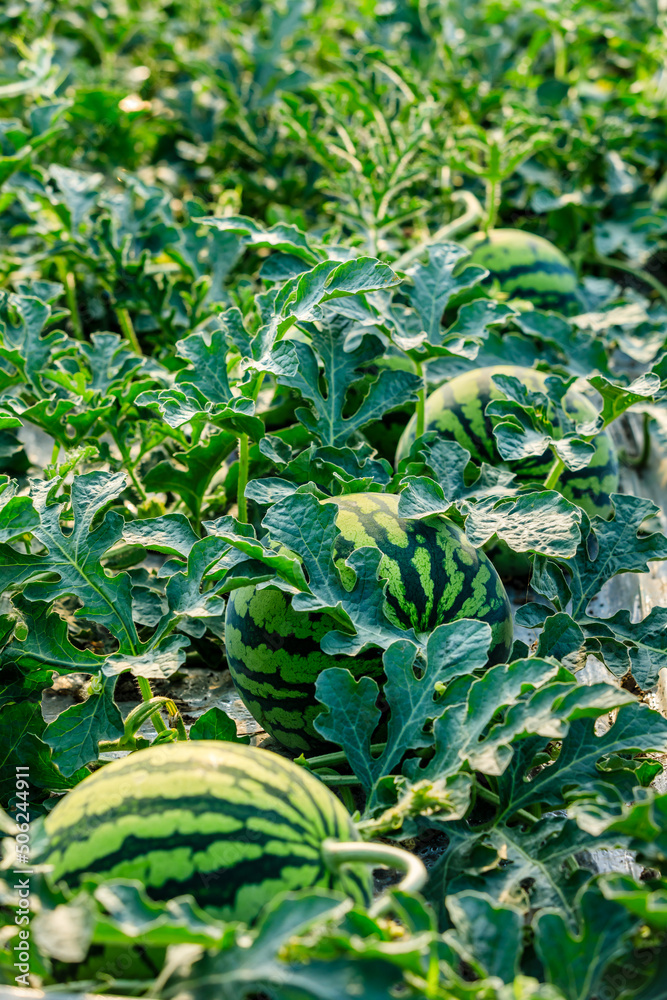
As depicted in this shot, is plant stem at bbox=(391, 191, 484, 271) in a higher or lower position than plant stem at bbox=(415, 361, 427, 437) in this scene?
higher

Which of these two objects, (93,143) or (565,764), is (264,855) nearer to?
(565,764)

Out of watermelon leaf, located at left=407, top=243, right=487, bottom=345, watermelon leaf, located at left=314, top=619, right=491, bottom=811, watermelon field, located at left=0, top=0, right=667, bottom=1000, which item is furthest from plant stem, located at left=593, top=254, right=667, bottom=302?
watermelon leaf, located at left=314, top=619, right=491, bottom=811

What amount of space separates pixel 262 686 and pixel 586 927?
2.33 ft

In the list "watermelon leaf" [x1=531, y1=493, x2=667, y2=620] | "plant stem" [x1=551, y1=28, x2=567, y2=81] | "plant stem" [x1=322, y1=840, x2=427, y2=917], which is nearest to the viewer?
"plant stem" [x1=322, y1=840, x2=427, y2=917]

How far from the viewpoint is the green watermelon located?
82.0 inches

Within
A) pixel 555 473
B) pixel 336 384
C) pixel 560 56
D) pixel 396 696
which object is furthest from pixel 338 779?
pixel 560 56

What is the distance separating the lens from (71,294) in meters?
2.89

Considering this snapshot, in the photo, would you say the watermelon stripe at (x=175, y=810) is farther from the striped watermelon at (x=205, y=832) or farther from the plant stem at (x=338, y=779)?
the plant stem at (x=338, y=779)

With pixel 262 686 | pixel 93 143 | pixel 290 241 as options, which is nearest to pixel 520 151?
pixel 290 241

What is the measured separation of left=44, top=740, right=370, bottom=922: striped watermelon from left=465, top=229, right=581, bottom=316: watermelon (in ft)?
6.67

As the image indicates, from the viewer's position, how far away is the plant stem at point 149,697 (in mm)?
1617

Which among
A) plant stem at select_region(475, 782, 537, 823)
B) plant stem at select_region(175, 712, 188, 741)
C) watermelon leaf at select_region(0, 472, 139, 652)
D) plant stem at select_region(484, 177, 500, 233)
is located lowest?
plant stem at select_region(175, 712, 188, 741)

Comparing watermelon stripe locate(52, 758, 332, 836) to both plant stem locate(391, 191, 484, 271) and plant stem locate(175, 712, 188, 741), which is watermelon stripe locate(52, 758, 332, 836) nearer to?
plant stem locate(175, 712, 188, 741)

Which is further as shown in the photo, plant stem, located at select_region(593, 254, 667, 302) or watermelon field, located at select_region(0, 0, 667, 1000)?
plant stem, located at select_region(593, 254, 667, 302)
